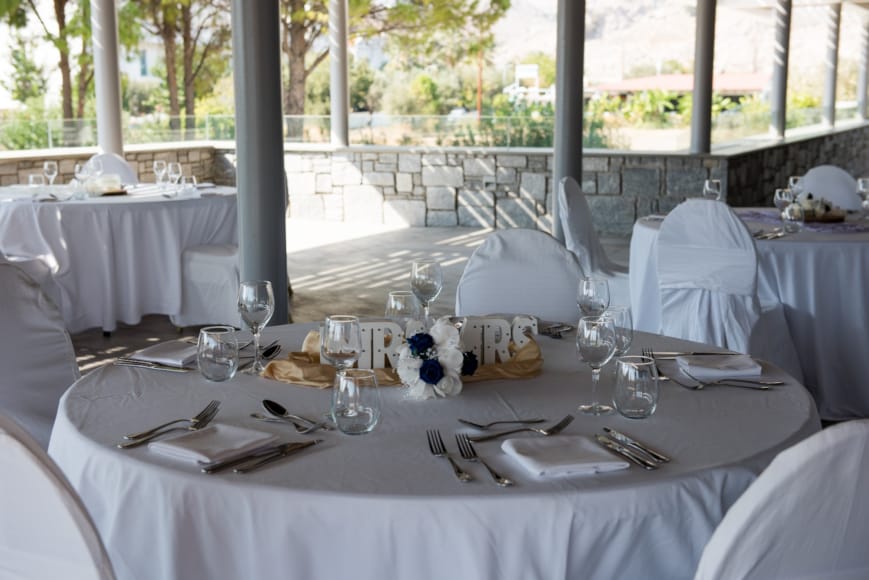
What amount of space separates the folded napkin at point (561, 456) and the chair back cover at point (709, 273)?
2476 millimetres

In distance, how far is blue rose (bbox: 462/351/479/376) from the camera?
2.31 metres

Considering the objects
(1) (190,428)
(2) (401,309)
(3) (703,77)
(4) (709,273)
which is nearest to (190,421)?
(1) (190,428)

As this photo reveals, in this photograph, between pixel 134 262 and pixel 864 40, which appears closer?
pixel 134 262

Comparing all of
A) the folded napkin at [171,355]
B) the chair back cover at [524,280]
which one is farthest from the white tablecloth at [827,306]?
the folded napkin at [171,355]

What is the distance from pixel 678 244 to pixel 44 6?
15603 millimetres

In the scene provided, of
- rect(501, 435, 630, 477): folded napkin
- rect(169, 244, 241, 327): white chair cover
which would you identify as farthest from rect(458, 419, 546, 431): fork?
rect(169, 244, 241, 327): white chair cover

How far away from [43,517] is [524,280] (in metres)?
2.04

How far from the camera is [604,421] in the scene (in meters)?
2.13

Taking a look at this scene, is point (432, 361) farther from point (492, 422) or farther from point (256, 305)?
point (256, 305)

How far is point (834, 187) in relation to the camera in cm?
573

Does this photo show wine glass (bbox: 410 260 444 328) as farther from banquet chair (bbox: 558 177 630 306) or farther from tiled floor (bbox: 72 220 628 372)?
tiled floor (bbox: 72 220 628 372)

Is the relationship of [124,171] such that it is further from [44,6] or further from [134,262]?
[44,6]

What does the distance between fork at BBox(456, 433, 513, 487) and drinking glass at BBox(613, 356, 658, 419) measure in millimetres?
329

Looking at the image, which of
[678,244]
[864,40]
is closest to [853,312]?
[678,244]
